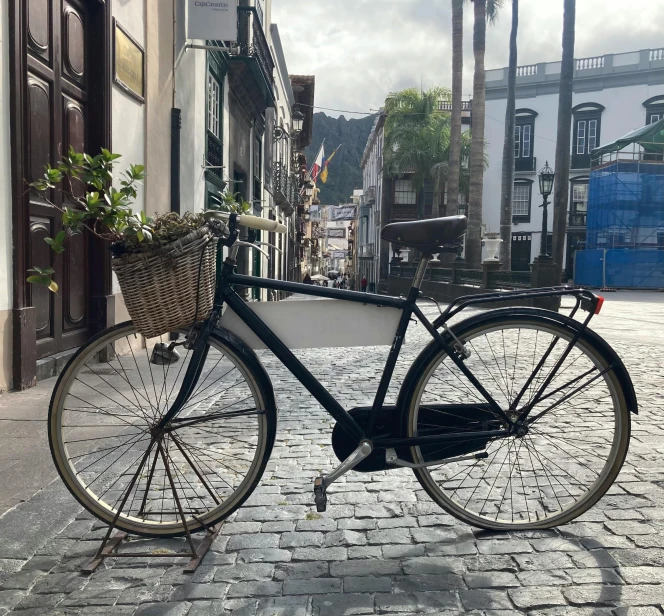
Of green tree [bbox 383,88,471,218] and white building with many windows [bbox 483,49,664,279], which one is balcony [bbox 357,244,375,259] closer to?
white building with many windows [bbox 483,49,664,279]

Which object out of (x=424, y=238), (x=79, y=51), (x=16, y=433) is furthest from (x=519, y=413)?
(x=79, y=51)

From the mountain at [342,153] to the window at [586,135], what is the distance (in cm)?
9690

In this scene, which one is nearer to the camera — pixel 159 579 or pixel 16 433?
pixel 159 579

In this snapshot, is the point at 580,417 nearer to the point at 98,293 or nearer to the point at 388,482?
the point at 388,482

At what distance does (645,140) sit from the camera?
3628cm

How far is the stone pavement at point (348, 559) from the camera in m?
2.29

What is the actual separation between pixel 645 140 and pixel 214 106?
1149 inches

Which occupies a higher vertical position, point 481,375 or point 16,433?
point 481,375

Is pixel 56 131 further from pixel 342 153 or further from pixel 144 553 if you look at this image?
pixel 342 153

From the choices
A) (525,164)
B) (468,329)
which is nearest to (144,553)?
(468,329)

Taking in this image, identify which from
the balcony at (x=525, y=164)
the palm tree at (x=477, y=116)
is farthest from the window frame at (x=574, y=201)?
the palm tree at (x=477, y=116)

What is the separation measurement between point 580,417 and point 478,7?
26.2m

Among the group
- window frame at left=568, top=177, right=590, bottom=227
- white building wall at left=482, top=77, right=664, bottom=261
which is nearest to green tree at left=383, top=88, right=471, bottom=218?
white building wall at left=482, top=77, right=664, bottom=261

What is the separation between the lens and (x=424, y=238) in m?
2.64
